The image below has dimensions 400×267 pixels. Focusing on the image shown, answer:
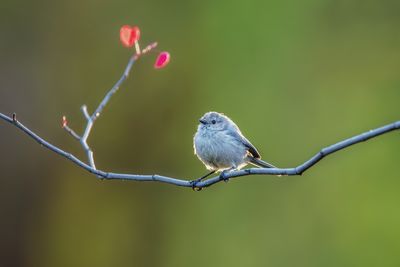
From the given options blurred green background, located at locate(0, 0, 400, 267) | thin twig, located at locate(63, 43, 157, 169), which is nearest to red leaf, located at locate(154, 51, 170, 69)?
thin twig, located at locate(63, 43, 157, 169)

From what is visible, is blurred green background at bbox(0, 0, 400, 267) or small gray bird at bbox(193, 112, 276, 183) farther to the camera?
blurred green background at bbox(0, 0, 400, 267)

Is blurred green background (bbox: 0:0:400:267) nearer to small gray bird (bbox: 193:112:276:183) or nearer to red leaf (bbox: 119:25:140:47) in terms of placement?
small gray bird (bbox: 193:112:276:183)

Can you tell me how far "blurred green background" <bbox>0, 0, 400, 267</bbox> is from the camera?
12812 mm

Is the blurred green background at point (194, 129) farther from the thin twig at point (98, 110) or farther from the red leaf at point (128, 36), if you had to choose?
the red leaf at point (128, 36)

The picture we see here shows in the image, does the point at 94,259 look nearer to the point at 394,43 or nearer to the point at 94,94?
the point at 94,94

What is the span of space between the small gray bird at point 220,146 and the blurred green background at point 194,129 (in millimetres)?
5654

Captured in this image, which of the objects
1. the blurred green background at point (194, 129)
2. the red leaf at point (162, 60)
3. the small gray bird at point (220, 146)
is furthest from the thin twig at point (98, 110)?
the blurred green background at point (194, 129)

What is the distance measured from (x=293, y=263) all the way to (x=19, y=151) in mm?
5899

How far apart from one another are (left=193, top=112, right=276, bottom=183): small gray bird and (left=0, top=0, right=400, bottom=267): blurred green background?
565 cm

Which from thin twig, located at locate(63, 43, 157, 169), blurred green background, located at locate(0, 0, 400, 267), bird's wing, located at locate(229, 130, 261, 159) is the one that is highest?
blurred green background, located at locate(0, 0, 400, 267)

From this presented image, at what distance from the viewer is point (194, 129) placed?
44.0 ft

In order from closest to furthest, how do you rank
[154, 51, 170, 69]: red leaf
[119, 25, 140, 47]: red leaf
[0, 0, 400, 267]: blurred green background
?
[154, 51, 170, 69]: red leaf < [119, 25, 140, 47]: red leaf < [0, 0, 400, 267]: blurred green background

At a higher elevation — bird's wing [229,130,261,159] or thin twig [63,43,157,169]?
bird's wing [229,130,261,159]

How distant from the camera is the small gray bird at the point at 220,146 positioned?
21.4ft
